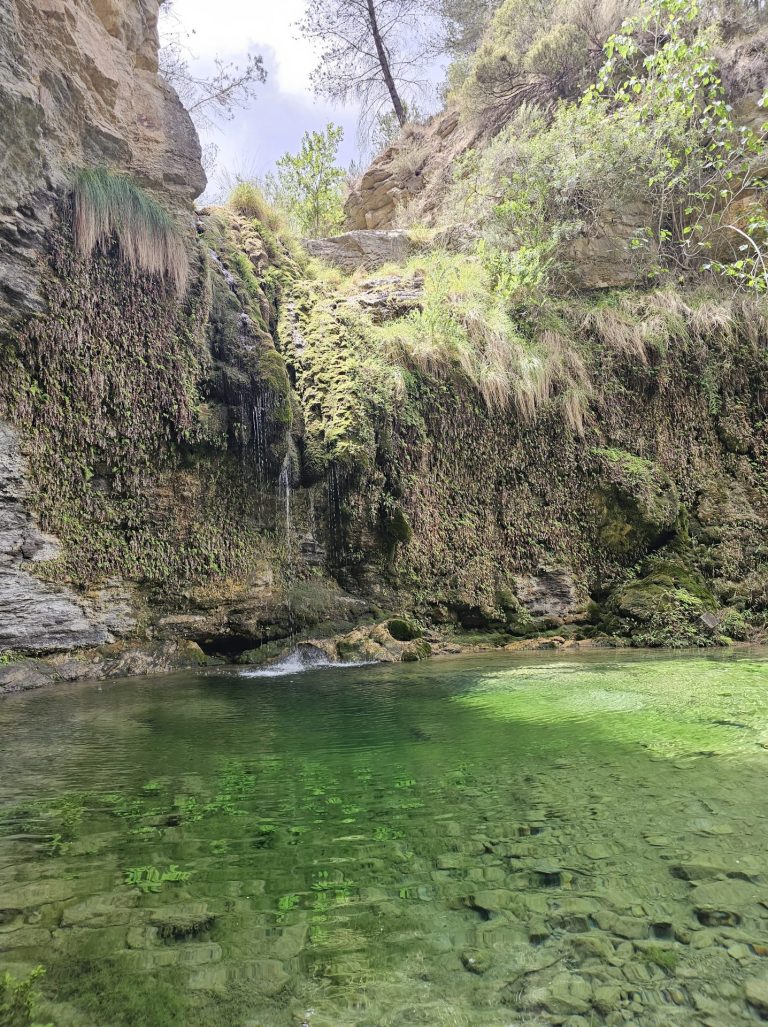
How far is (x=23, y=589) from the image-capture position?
19.5 ft

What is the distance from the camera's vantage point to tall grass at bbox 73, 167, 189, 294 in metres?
6.81

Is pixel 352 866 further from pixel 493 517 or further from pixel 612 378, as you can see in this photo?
pixel 612 378

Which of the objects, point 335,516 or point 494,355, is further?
point 494,355

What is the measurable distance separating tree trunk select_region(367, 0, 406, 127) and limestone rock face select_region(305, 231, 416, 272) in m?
6.93

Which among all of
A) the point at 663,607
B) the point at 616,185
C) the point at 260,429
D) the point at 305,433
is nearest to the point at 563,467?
the point at 663,607

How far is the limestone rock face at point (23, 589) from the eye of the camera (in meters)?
5.82

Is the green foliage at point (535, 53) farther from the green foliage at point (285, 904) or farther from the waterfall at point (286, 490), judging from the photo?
the green foliage at point (285, 904)

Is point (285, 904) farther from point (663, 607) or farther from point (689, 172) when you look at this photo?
point (689, 172)

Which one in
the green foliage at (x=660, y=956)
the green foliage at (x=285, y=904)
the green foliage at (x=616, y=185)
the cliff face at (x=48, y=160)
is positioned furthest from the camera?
the green foliage at (x=616, y=185)

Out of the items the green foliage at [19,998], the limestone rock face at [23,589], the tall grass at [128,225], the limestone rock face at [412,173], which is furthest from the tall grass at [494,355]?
the green foliage at [19,998]

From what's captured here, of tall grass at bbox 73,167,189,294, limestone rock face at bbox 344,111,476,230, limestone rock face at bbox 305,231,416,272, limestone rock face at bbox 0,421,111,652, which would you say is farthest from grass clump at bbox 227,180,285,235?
limestone rock face at bbox 0,421,111,652

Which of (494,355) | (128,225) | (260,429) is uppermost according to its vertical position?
(128,225)

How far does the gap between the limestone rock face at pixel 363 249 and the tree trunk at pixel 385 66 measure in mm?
6927

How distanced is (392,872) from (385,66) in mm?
21222
